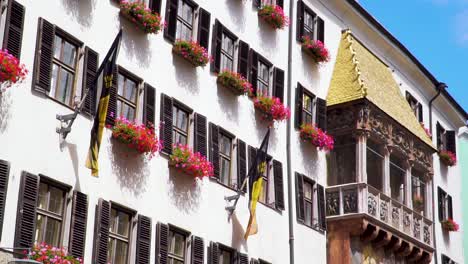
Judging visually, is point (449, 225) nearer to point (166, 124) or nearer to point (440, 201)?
point (440, 201)

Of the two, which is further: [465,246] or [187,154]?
[465,246]

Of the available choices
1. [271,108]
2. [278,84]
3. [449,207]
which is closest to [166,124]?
[271,108]

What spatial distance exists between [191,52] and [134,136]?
3.86 meters

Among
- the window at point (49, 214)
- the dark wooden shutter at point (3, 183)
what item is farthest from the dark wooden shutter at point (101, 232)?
the dark wooden shutter at point (3, 183)

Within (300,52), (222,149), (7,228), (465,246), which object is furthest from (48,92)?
(465,246)

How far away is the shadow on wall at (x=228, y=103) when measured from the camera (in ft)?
87.8

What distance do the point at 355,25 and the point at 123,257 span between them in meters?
17.3

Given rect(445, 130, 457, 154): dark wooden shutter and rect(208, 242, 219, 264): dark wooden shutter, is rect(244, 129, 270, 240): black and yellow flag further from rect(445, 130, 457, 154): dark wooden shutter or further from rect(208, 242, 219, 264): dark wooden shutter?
rect(445, 130, 457, 154): dark wooden shutter

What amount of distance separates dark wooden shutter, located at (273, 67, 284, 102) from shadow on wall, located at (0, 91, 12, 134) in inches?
472

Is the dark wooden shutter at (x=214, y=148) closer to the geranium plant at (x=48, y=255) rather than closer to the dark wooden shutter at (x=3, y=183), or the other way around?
the geranium plant at (x=48, y=255)

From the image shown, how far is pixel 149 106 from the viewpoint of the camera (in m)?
23.5

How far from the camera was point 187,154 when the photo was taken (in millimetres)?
24000

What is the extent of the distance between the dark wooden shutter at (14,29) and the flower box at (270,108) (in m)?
10.0

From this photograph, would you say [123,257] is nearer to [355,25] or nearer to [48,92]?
[48,92]
